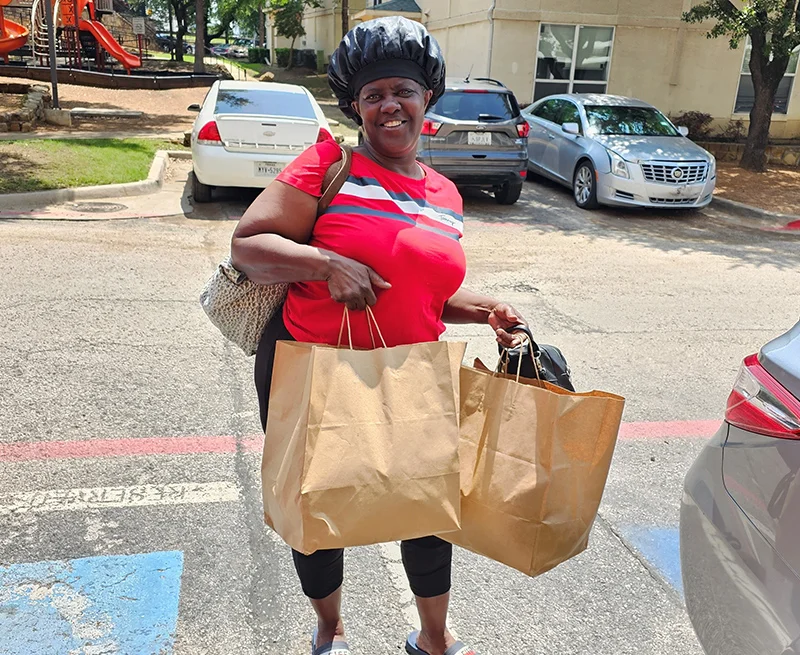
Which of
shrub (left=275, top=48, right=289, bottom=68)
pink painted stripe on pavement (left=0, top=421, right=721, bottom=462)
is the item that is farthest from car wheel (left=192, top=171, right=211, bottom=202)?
shrub (left=275, top=48, right=289, bottom=68)

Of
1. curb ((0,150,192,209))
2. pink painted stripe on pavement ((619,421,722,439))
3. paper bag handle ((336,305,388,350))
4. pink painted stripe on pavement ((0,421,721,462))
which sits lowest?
pink painted stripe on pavement ((619,421,722,439))

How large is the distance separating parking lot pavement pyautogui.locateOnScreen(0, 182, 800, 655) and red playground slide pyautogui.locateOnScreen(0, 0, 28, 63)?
16123 mm

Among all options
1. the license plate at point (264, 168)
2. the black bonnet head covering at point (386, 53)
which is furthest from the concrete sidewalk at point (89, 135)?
the black bonnet head covering at point (386, 53)

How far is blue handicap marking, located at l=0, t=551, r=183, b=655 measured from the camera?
2428 millimetres

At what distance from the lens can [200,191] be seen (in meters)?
9.57

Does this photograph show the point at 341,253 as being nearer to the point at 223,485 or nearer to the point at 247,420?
the point at 223,485

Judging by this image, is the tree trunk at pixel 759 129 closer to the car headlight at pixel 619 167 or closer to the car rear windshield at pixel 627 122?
the car rear windshield at pixel 627 122

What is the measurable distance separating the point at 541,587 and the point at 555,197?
10012 millimetres

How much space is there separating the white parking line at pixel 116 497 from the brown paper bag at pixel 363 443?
1596 mm

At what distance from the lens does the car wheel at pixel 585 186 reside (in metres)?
11.1

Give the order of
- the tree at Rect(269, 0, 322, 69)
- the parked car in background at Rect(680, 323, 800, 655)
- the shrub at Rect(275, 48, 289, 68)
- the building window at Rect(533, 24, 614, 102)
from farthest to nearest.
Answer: the shrub at Rect(275, 48, 289, 68)
the tree at Rect(269, 0, 322, 69)
the building window at Rect(533, 24, 614, 102)
the parked car in background at Rect(680, 323, 800, 655)

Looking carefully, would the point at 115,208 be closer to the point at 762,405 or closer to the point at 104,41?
the point at 762,405

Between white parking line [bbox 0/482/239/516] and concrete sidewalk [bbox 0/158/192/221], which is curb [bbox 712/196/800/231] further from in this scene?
white parking line [bbox 0/482/239/516]

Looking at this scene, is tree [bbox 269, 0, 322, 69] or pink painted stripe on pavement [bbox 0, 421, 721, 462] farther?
tree [bbox 269, 0, 322, 69]
